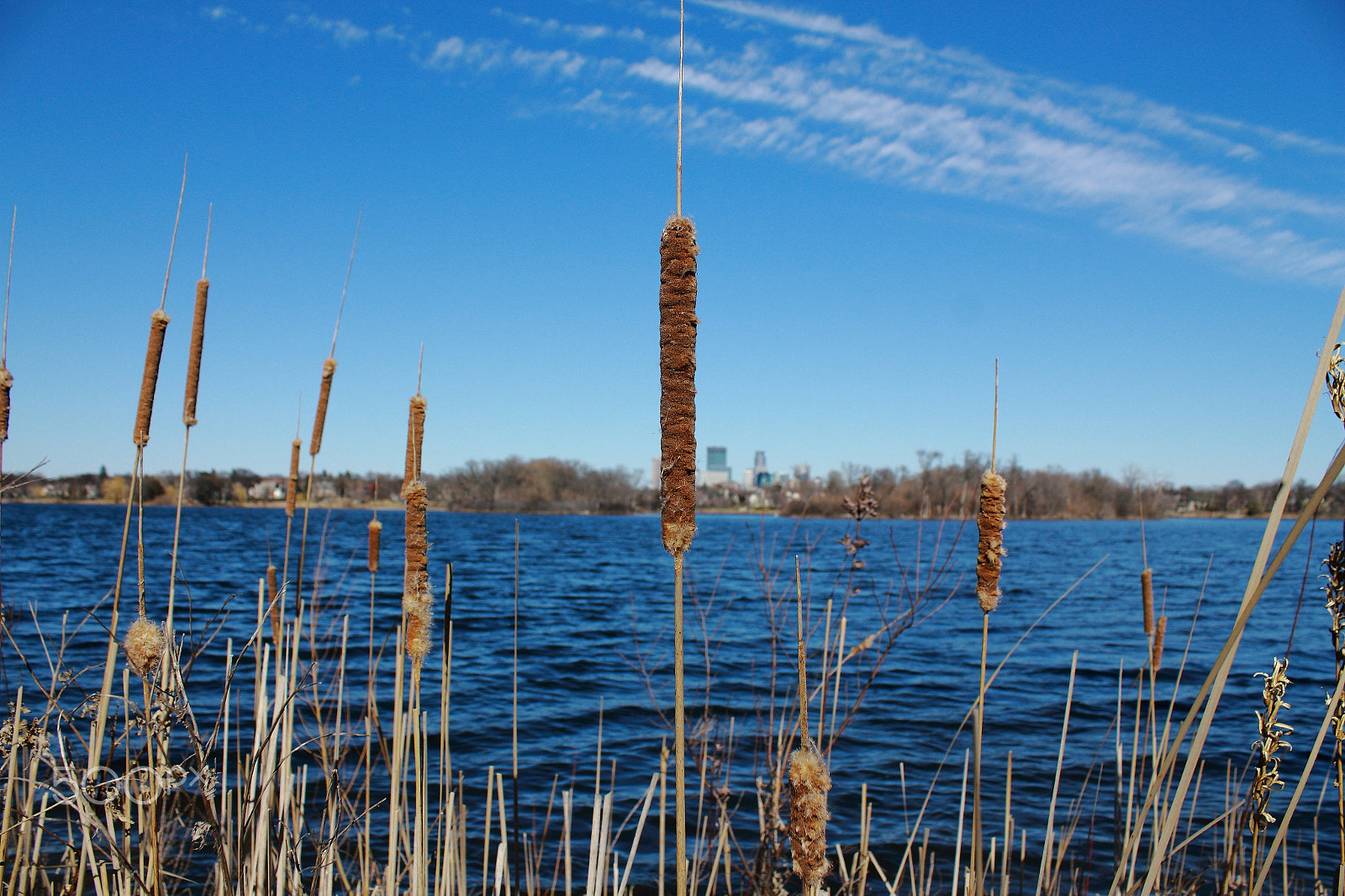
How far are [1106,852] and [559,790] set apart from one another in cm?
479

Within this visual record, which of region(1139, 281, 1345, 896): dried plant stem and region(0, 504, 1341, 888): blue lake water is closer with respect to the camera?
region(1139, 281, 1345, 896): dried plant stem

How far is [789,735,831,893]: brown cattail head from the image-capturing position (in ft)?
4.77

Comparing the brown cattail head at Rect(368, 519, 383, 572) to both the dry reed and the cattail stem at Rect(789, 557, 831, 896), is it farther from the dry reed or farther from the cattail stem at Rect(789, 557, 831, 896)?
the dry reed

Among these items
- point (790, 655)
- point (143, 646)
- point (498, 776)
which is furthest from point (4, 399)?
point (790, 655)

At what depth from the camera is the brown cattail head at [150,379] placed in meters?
2.42

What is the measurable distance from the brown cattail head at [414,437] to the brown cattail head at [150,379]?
0.81 m

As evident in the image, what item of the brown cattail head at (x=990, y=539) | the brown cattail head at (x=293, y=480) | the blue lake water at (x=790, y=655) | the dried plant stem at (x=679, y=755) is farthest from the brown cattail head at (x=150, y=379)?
the brown cattail head at (x=990, y=539)

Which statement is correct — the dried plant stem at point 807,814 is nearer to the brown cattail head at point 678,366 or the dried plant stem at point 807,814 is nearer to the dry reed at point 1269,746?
the brown cattail head at point 678,366

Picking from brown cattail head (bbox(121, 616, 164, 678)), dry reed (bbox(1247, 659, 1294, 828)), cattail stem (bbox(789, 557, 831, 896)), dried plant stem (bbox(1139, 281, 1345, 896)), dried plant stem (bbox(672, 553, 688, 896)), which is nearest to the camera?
dried plant stem (bbox(1139, 281, 1345, 896))

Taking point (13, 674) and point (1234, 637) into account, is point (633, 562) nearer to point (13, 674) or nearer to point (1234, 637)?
point (13, 674)

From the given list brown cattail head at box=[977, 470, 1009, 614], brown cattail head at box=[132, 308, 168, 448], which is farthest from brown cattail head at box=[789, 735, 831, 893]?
brown cattail head at box=[132, 308, 168, 448]

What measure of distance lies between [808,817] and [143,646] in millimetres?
1443

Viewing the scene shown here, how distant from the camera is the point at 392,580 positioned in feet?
71.2

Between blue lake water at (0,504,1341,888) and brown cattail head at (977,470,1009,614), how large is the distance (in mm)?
791
